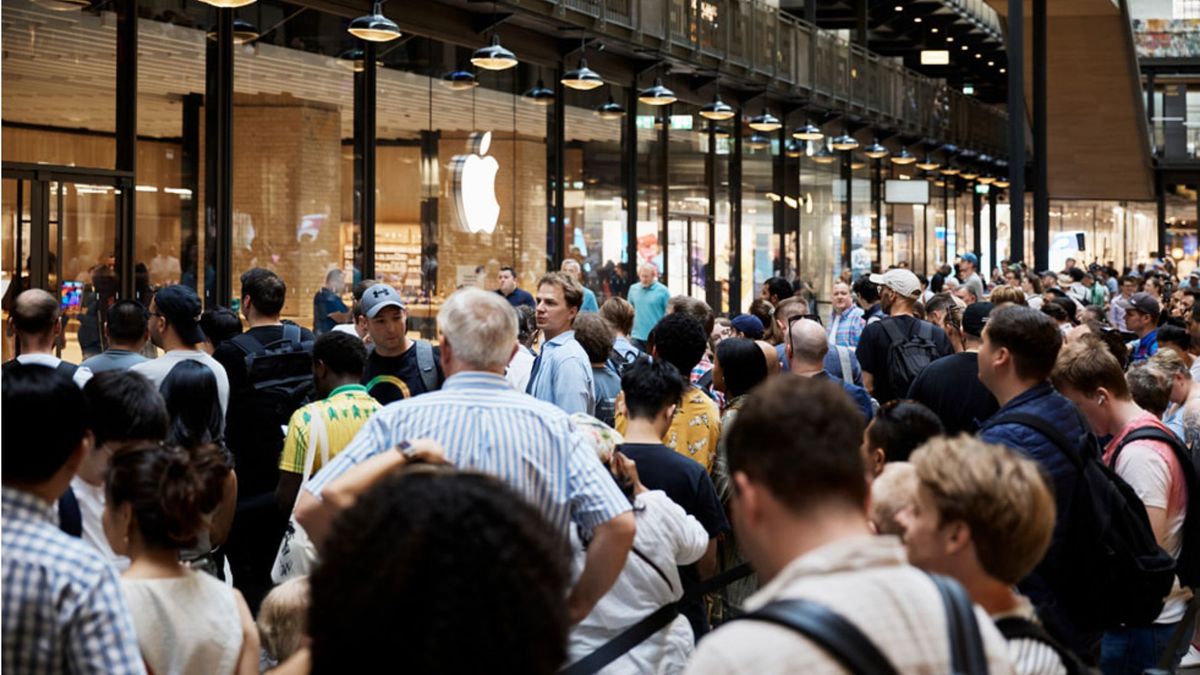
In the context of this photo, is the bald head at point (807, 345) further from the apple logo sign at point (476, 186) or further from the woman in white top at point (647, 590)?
the apple logo sign at point (476, 186)

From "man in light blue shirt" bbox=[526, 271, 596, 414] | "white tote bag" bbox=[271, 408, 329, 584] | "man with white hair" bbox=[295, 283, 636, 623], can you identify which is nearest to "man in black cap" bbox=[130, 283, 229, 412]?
"white tote bag" bbox=[271, 408, 329, 584]

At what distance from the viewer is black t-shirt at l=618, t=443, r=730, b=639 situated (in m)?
4.95

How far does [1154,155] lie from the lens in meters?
45.2

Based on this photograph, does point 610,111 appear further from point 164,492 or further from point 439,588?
point 439,588

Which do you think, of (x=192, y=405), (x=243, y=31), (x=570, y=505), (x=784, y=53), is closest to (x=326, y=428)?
(x=192, y=405)

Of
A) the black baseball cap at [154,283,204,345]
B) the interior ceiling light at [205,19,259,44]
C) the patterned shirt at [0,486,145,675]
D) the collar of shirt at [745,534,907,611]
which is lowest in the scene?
the patterned shirt at [0,486,145,675]

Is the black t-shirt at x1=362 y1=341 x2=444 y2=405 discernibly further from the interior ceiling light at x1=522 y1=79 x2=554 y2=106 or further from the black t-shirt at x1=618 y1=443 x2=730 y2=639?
the interior ceiling light at x1=522 y1=79 x2=554 y2=106

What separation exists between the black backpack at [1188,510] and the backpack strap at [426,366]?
3295 mm

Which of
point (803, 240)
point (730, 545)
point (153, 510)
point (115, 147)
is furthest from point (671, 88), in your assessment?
point (153, 510)

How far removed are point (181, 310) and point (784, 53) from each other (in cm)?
1891

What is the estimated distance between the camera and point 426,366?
721 cm

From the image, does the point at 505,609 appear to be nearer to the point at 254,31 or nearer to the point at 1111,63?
the point at 254,31

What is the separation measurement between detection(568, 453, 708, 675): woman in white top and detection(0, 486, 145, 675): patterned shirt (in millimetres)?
2040

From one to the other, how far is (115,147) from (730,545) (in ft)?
28.6
